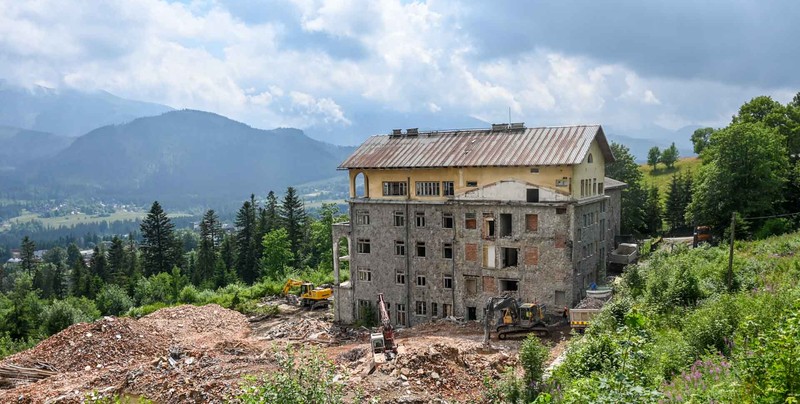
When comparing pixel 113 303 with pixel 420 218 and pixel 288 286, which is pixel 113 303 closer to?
pixel 288 286

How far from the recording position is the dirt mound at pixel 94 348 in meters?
35.8

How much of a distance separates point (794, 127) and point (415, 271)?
161 ft

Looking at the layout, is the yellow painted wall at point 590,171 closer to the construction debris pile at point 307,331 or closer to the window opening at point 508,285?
the window opening at point 508,285

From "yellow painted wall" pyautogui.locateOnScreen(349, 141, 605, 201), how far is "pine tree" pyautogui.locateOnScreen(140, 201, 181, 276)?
55222 mm

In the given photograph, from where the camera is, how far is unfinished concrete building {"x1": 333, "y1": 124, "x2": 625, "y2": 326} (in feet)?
132

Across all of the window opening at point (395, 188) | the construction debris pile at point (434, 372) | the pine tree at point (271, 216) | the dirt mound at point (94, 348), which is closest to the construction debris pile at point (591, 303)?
the construction debris pile at point (434, 372)

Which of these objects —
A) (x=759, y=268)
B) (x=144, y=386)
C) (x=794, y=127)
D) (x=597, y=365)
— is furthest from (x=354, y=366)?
(x=794, y=127)

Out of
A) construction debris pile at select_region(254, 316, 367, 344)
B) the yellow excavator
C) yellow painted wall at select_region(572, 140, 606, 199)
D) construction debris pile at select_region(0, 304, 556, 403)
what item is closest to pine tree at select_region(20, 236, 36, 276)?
construction debris pile at select_region(0, 304, 556, 403)

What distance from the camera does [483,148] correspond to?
4384 cm

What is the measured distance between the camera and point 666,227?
3132 inches

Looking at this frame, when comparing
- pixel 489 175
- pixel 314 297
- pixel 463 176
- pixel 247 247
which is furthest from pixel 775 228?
pixel 247 247

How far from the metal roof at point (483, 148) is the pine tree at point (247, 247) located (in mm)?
50906

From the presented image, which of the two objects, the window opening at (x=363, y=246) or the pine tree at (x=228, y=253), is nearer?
the window opening at (x=363, y=246)

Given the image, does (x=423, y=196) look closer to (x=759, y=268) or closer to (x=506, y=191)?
(x=506, y=191)
